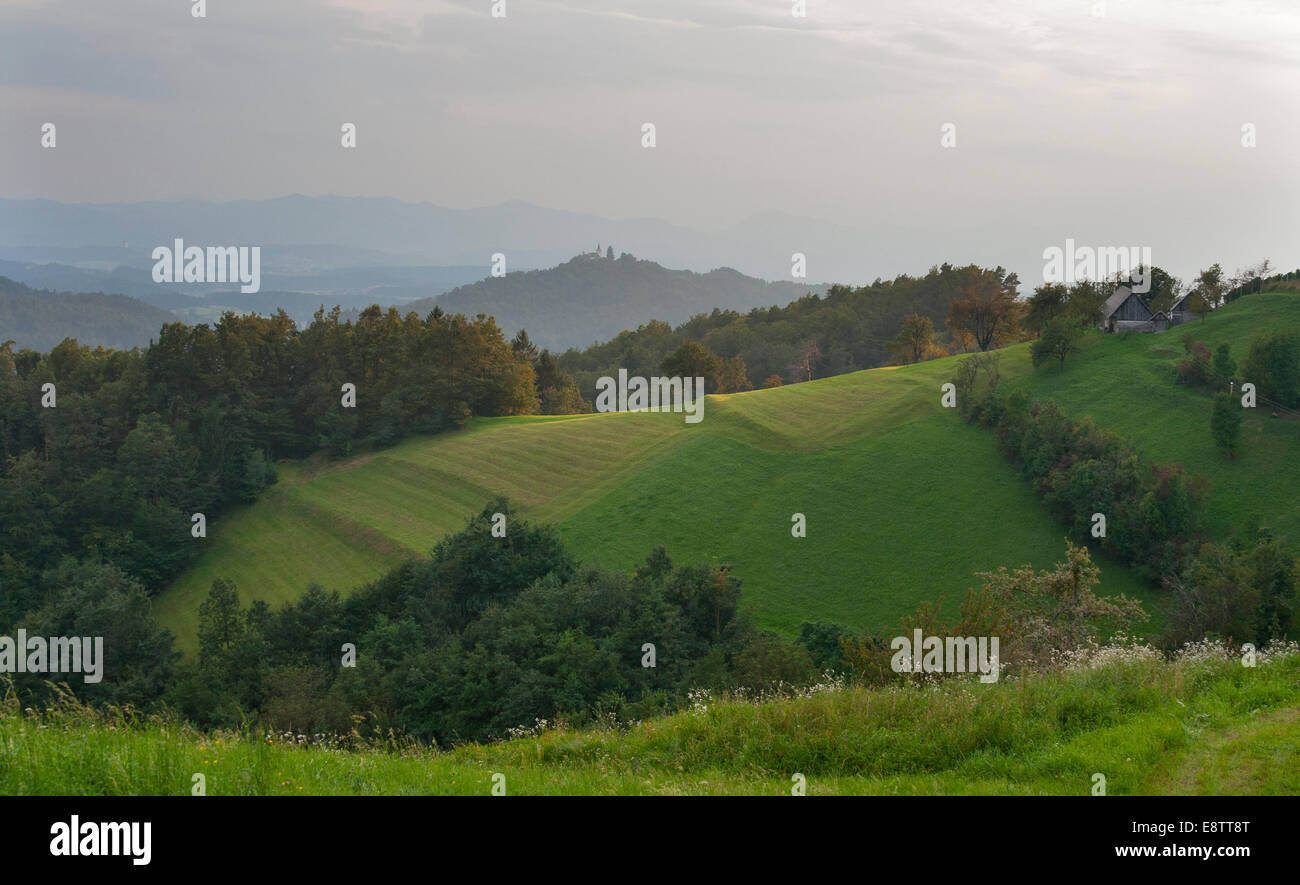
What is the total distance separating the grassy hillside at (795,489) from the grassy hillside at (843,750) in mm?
32971

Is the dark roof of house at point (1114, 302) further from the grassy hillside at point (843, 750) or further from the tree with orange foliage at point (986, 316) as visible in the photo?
the grassy hillside at point (843, 750)

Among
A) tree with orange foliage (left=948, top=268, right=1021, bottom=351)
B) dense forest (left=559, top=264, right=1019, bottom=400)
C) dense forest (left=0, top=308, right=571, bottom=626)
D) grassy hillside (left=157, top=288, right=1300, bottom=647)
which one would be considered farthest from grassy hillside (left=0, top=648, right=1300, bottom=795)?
dense forest (left=559, top=264, right=1019, bottom=400)

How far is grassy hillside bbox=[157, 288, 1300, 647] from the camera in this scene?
158ft

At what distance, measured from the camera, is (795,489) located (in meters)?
56.9

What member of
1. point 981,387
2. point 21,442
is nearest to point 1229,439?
point 981,387

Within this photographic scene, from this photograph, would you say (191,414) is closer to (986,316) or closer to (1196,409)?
(986,316)

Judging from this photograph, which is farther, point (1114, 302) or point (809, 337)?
point (809, 337)

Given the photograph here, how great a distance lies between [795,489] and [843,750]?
48.7 meters

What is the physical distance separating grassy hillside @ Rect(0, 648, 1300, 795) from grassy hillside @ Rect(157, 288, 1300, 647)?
108 ft

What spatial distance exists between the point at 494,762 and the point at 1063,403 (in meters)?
61.2

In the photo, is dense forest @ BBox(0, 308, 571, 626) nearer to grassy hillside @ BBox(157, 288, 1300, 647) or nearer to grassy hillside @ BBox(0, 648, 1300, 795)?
grassy hillside @ BBox(157, 288, 1300, 647)

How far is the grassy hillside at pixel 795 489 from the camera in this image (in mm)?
48094

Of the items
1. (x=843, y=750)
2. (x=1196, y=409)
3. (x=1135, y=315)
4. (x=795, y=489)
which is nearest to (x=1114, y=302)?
(x=1135, y=315)

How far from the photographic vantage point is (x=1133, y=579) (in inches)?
1746
